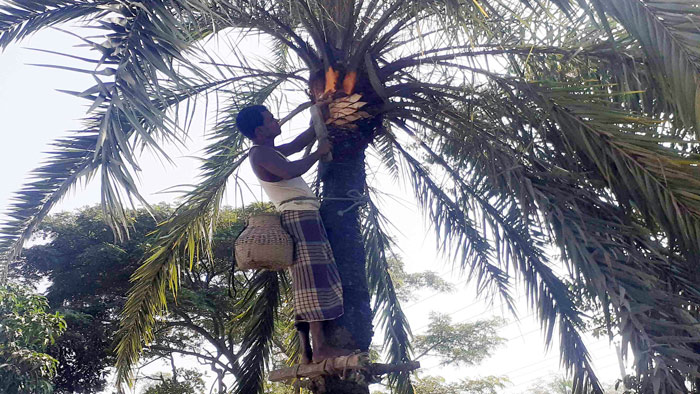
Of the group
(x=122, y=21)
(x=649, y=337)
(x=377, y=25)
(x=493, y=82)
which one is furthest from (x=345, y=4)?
(x=649, y=337)

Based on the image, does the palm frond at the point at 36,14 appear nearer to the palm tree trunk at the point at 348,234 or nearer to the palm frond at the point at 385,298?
the palm tree trunk at the point at 348,234

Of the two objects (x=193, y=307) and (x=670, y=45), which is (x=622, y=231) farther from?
(x=193, y=307)

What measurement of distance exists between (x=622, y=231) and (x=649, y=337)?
2.66ft

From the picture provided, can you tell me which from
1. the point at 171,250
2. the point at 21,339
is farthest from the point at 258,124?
the point at 21,339

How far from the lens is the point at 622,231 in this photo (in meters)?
4.26

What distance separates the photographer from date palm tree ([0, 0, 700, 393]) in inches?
133

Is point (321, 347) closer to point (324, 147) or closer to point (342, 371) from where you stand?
point (342, 371)

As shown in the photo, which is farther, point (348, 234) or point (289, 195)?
point (348, 234)

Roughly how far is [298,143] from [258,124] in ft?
2.00

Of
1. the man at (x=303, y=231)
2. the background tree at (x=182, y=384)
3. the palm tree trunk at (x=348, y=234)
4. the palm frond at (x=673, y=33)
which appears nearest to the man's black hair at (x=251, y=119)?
the man at (x=303, y=231)

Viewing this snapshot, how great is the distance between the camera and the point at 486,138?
4.69 metres

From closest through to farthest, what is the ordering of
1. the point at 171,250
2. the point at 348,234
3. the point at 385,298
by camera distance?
the point at 348,234 < the point at 171,250 < the point at 385,298

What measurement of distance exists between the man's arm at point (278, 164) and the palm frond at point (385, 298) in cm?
275

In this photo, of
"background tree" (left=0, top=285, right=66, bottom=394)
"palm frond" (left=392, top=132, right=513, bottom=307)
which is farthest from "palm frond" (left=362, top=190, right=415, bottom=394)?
"background tree" (left=0, top=285, right=66, bottom=394)
